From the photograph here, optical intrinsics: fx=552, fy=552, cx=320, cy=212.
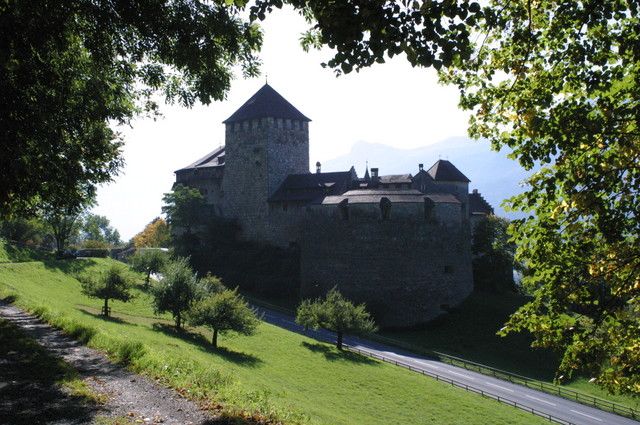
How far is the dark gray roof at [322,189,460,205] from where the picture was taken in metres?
41.7

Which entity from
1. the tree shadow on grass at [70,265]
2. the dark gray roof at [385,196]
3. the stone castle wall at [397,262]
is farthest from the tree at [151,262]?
the dark gray roof at [385,196]

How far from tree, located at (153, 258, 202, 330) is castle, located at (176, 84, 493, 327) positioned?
14.3m

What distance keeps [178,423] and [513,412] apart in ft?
66.7

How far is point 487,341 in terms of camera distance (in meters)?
37.8

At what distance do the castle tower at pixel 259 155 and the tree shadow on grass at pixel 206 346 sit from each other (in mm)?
20983

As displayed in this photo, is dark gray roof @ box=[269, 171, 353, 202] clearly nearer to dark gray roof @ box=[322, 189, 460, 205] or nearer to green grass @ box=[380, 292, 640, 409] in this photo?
dark gray roof @ box=[322, 189, 460, 205]

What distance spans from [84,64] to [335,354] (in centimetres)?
2293

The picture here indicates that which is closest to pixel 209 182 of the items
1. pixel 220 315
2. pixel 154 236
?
pixel 154 236

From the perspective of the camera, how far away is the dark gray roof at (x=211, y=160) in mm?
58300

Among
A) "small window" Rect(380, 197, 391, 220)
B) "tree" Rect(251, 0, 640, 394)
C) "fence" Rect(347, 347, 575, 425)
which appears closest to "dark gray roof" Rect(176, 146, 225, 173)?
"small window" Rect(380, 197, 391, 220)

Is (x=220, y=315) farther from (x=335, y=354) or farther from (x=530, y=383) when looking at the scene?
(x=530, y=383)

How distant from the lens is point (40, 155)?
1268 cm

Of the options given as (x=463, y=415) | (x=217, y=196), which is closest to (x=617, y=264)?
(x=463, y=415)

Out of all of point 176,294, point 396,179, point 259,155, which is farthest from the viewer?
point 259,155
